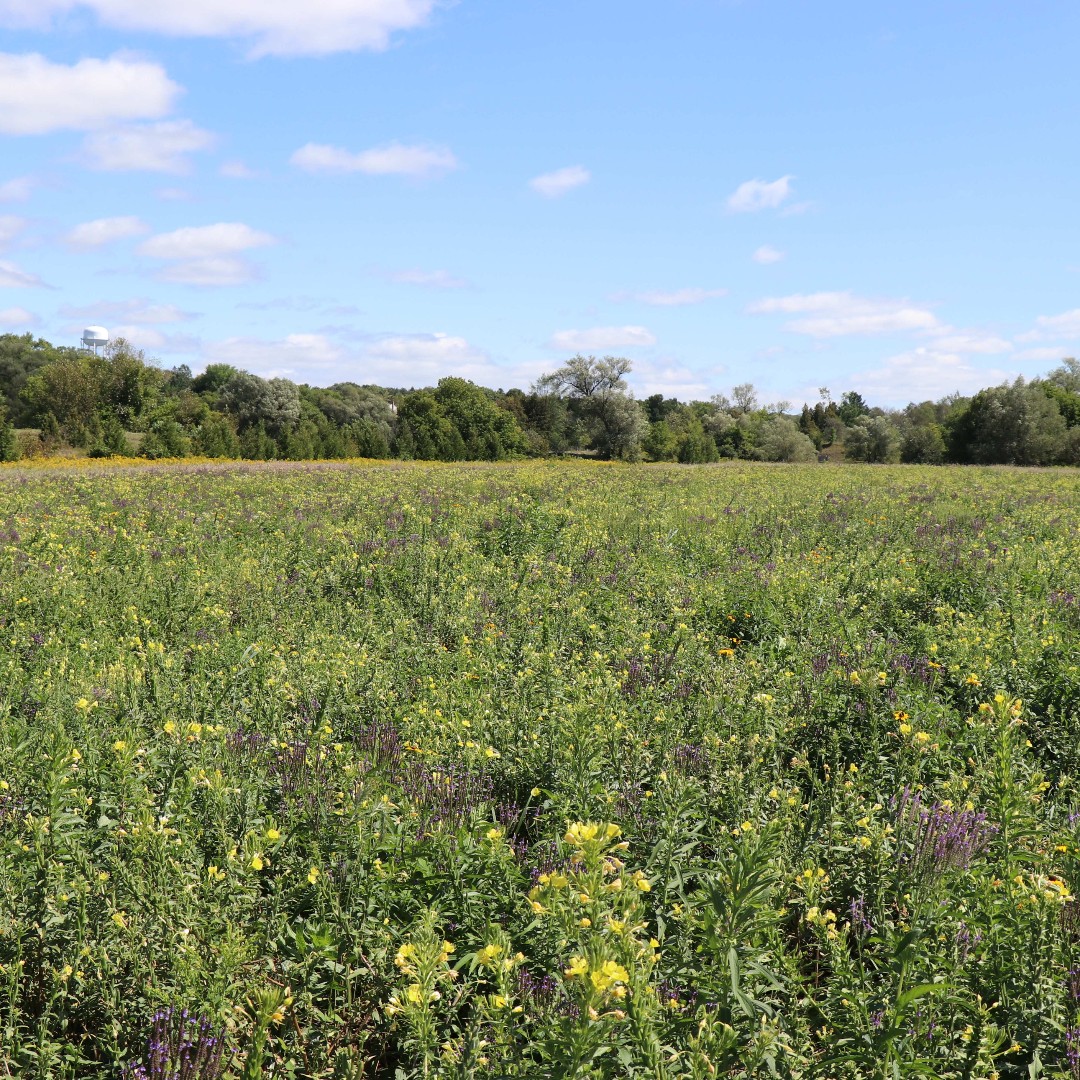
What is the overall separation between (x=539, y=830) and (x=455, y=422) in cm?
7111

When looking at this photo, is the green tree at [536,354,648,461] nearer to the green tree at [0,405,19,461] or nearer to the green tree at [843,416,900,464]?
the green tree at [843,416,900,464]

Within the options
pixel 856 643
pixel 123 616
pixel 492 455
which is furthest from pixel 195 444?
pixel 856 643

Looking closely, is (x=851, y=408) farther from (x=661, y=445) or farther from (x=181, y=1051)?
(x=181, y=1051)

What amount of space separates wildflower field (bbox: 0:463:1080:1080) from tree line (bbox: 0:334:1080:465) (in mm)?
38223

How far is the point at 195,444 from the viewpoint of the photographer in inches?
1799

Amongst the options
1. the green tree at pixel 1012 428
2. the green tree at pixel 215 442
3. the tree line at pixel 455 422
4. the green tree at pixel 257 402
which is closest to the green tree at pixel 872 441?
the tree line at pixel 455 422

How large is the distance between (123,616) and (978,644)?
7.32 meters

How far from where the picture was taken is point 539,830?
12.7 ft

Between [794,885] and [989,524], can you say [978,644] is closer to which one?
[794,885]

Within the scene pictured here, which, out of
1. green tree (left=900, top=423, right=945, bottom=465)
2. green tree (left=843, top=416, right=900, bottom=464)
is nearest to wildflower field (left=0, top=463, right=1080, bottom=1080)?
green tree (left=900, top=423, right=945, bottom=465)

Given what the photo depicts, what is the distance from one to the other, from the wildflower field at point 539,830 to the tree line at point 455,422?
38223 mm

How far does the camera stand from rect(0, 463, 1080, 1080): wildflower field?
2457mm

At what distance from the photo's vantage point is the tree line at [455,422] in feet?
154

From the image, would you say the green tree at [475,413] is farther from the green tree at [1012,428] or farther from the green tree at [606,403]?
the green tree at [1012,428]
